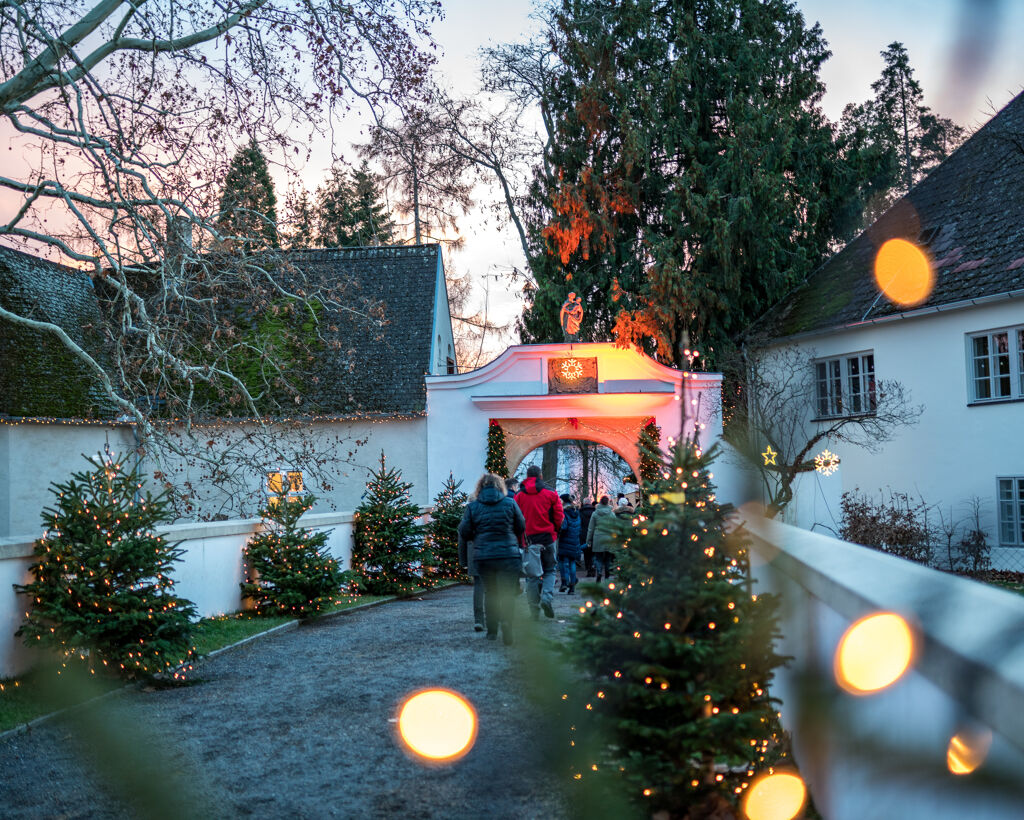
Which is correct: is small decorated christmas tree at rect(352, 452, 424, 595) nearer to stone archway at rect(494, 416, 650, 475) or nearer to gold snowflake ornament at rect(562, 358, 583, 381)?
gold snowflake ornament at rect(562, 358, 583, 381)

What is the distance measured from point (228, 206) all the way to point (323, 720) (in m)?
7.29

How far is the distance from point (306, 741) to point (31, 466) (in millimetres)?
19773

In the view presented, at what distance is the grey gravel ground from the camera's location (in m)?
0.76

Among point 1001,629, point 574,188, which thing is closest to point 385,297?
point 574,188

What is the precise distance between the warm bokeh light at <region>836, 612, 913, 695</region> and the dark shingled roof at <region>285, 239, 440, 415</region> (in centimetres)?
2527

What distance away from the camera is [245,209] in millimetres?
13195

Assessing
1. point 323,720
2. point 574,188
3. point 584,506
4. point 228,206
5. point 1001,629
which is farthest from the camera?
point 574,188

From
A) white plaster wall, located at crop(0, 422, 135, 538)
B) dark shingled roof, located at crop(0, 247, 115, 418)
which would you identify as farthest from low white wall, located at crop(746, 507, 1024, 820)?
dark shingled roof, located at crop(0, 247, 115, 418)

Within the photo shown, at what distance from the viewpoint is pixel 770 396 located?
24.6m

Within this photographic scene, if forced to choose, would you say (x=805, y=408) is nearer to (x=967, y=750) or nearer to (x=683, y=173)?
(x=683, y=173)

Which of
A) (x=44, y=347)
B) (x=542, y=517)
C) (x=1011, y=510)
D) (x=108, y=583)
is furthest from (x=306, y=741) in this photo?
(x=44, y=347)

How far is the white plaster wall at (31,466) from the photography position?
23.9 metres

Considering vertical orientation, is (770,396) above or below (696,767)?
above

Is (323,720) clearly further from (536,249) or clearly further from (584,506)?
(536,249)
